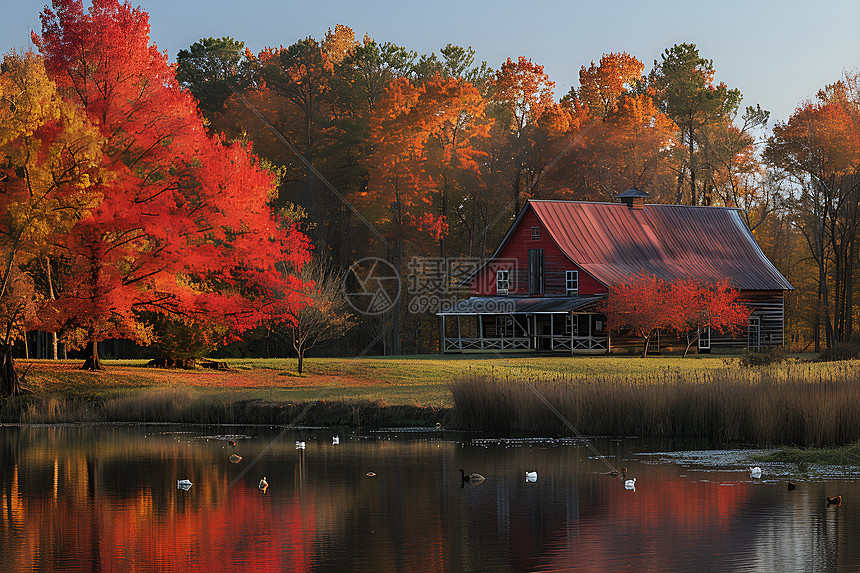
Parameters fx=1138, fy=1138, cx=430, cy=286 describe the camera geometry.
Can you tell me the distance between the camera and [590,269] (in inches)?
2307

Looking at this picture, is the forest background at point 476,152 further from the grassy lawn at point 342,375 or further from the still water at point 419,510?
the still water at point 419,510

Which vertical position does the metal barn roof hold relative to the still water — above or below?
above

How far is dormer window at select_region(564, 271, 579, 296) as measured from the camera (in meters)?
59.5

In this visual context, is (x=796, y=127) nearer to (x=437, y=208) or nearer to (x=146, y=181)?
(x=437, y=208)

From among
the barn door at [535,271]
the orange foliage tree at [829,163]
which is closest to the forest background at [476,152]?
the orange foliage tree at [829,163]

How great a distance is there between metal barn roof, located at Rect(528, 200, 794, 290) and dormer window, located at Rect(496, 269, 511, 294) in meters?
3.91

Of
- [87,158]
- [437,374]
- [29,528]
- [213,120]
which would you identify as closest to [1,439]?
Answer: [87,158]

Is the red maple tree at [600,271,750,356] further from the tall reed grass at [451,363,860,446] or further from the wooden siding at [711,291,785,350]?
the tall reed grass at [451,363,860,446]

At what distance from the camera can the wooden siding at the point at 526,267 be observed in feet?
196

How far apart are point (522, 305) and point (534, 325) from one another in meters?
1.81

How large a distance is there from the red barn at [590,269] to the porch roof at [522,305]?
8 cm

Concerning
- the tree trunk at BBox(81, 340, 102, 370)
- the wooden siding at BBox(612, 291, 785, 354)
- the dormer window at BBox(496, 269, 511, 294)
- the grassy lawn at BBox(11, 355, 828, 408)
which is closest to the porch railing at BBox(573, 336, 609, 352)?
the wooden siding at BBox(612, 291, 785, 354)

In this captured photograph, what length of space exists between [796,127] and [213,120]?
113 ft

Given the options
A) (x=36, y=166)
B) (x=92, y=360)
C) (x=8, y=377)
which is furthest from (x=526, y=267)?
(x=8, y=377)
